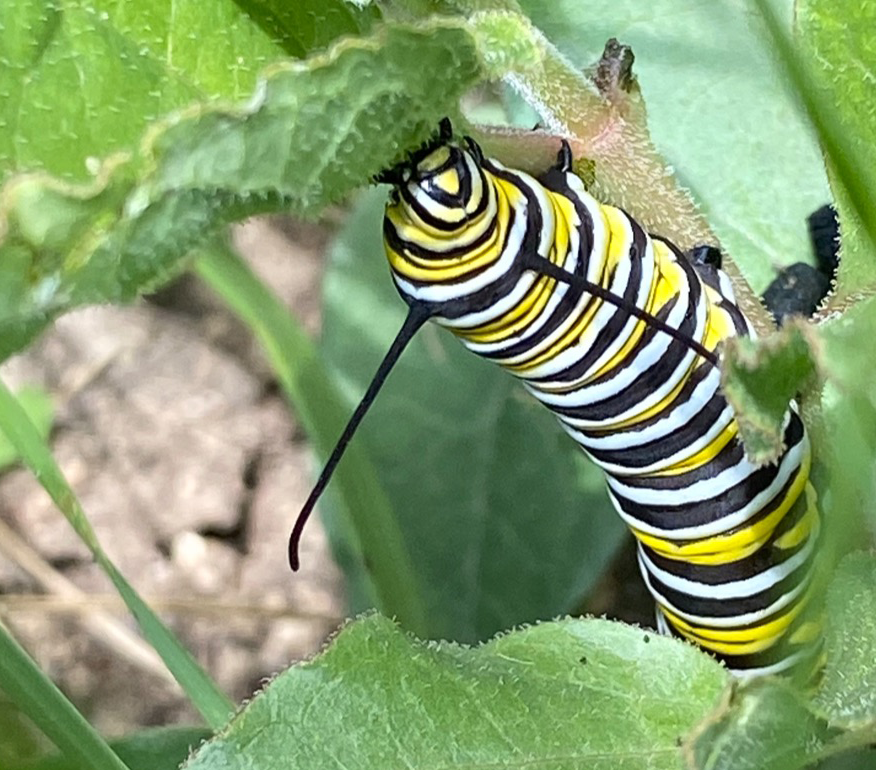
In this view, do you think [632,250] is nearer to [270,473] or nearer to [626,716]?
[626,716]

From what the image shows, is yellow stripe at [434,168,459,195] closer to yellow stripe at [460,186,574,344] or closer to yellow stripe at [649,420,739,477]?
yellow stripe at [460,186,574,344]

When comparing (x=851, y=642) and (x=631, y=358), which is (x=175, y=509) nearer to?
(x=631, y=358)

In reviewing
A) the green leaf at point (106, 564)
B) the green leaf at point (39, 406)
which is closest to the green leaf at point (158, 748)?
the green leaf at point (106, 564)

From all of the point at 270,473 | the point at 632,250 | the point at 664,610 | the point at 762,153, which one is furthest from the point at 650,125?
the point at 270,473

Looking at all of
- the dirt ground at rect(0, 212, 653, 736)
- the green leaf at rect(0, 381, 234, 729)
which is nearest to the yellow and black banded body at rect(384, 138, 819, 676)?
the green leaf at rect(0, 381, 234, 729)

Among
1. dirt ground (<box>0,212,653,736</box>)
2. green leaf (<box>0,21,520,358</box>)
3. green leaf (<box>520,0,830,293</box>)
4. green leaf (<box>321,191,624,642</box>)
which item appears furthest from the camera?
dirt ground (<box>0,212,653,736</box>)

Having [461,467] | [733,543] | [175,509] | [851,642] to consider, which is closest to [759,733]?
[851,642]
